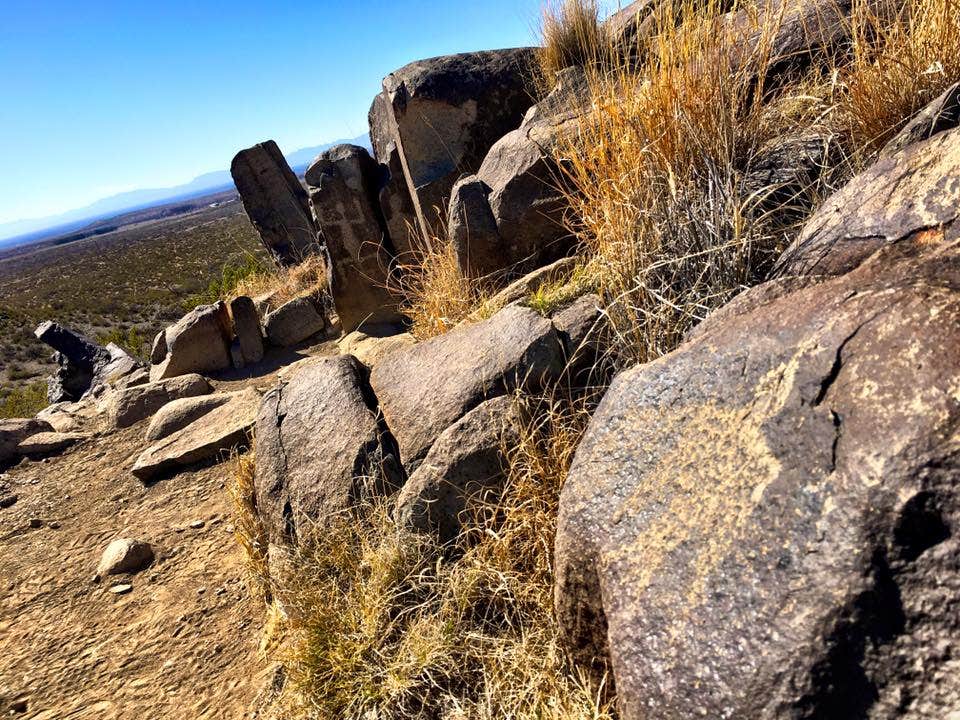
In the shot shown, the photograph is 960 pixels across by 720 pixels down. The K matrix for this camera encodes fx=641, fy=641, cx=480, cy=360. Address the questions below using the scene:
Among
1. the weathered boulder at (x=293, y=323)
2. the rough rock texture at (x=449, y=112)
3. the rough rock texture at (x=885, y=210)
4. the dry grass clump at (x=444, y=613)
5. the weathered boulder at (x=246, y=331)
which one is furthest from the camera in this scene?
the weathered boulder at (x=293, y=323)

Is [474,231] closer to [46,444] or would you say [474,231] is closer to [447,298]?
[447,298]

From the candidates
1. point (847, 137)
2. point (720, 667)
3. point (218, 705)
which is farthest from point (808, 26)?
point (218, 705)

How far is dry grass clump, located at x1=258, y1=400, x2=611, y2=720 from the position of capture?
2.25 meters

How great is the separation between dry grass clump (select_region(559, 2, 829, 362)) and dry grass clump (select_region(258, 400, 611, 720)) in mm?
605

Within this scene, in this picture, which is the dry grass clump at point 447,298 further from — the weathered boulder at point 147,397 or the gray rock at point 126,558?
the weathered boulder at point 147,397

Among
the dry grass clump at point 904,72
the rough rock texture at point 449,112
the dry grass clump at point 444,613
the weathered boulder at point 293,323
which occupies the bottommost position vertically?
the dry grass clump at point 444,613

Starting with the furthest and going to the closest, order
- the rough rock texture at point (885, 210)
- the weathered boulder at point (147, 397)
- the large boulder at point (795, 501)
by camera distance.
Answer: the weathered boulder at point (147, 397) → the rough rock texture at point (885, 210) → the large boulder at point (795, 501)

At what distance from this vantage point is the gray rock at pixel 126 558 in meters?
3.93

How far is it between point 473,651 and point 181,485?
3.39m

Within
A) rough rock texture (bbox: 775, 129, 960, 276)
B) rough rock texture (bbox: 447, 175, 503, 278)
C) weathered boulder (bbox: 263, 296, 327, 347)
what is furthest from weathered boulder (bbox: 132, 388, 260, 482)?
rough rock texture (bbox: 775, 129, 960, 276)

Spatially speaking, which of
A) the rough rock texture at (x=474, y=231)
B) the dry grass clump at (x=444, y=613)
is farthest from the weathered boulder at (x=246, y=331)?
the dry grass clump at (x=444, y=613)

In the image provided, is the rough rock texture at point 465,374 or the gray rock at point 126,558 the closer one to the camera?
the rough rock texture at point 465,374

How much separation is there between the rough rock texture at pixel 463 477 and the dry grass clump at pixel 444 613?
6cm

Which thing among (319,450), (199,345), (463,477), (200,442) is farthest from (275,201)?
(463,477)
